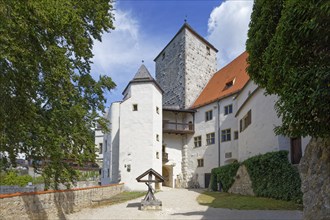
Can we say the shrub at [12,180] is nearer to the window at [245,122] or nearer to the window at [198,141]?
the window at [198,141]

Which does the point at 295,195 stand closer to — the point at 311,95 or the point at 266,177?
the point at 266,177

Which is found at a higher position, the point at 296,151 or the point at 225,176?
the point at 296,151

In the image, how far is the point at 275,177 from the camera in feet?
55.9

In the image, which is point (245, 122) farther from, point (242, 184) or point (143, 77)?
point (143, 77)

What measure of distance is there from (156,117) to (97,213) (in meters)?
15.9

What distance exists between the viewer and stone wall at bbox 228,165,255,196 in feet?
67.5

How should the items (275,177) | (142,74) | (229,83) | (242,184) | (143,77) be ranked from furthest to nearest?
(229,83) < (142,74) < (143,77) < (242,184) < (275,177)

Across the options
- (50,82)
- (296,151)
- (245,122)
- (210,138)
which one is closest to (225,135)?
(210,138)

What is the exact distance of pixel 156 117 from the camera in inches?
1195

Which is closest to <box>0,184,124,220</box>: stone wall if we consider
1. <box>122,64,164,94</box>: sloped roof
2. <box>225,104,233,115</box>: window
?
<box>122,64,164,94</box>: sloped roof

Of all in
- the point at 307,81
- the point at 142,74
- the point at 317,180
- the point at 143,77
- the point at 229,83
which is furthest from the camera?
the point at 229,83

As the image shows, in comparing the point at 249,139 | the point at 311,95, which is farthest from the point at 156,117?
the point at 311,95

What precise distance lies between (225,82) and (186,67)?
506 cm

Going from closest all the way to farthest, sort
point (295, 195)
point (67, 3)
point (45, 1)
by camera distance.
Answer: point (45, 1) < point (67, 3) < point (295, 195)
